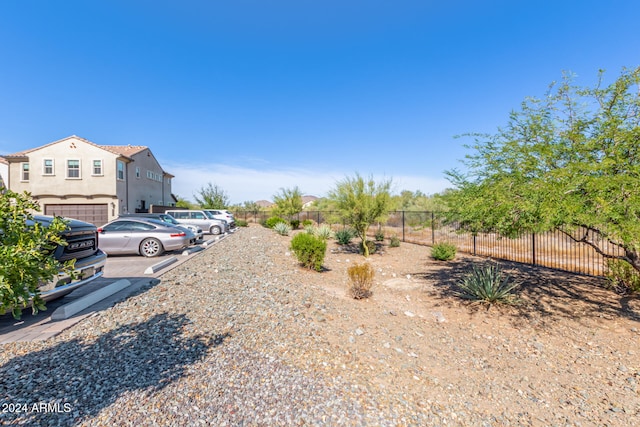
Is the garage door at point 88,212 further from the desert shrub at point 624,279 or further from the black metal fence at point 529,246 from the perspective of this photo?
the desert shrub at point 624,279

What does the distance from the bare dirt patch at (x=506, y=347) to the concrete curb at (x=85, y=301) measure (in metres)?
3.99

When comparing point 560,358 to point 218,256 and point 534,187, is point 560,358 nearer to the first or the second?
point 534,187

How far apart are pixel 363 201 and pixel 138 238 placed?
869cm

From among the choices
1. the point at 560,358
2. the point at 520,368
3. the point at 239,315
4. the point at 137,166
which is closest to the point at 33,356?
the point at 239,315

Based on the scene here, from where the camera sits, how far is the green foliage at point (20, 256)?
6.44 ft

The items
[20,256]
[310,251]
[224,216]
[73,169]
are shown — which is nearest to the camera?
[20,256]

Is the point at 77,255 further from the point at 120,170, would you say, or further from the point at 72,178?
the point at 72,178

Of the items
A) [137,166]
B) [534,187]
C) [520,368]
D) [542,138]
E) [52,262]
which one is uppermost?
[137,166]

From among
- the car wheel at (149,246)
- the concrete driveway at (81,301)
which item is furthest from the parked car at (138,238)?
the concrete driveway at (81,301)

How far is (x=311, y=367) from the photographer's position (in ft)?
11.3

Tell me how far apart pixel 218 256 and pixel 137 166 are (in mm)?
19485

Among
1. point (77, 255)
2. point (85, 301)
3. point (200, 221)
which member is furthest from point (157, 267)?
point (200, 221)

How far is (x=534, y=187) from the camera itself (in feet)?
16.2

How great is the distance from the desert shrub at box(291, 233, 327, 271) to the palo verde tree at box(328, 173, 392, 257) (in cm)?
356
